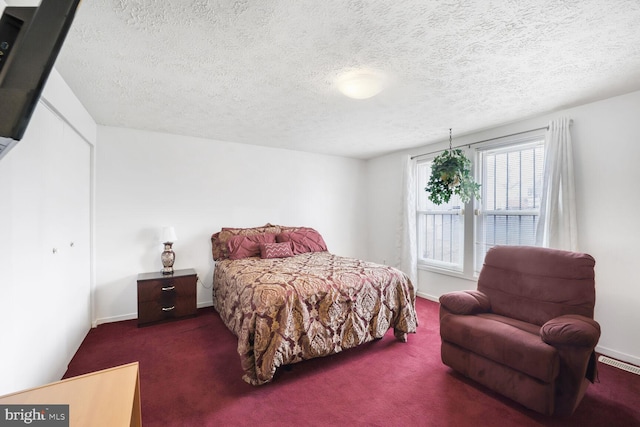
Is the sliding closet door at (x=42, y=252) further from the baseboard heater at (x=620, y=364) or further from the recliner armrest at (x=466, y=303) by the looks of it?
the baseboard heater at (x=620, y=364)

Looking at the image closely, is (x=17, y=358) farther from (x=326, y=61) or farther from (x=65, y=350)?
(x=326, y=61)

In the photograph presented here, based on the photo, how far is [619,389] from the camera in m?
2.04

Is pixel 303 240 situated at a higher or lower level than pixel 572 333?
higher

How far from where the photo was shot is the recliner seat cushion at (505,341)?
1.71 m

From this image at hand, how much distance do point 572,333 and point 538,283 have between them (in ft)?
1.99

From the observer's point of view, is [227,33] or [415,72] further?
[415,72]

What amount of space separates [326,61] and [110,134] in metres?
2.94

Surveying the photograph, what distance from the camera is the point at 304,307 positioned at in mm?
2246

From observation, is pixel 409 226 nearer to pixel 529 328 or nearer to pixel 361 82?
pixel 529 328

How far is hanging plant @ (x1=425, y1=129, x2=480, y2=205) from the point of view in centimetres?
332

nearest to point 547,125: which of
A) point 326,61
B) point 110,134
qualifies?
point 326,61

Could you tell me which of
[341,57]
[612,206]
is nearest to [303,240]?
[341,57]

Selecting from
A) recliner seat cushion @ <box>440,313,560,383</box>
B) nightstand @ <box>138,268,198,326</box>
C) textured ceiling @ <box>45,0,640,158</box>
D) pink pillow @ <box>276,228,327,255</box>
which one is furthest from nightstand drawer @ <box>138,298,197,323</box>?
recliner seat cushion @ <box>440,313,560,383</box>

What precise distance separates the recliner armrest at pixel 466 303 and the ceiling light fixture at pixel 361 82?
6.02ft
